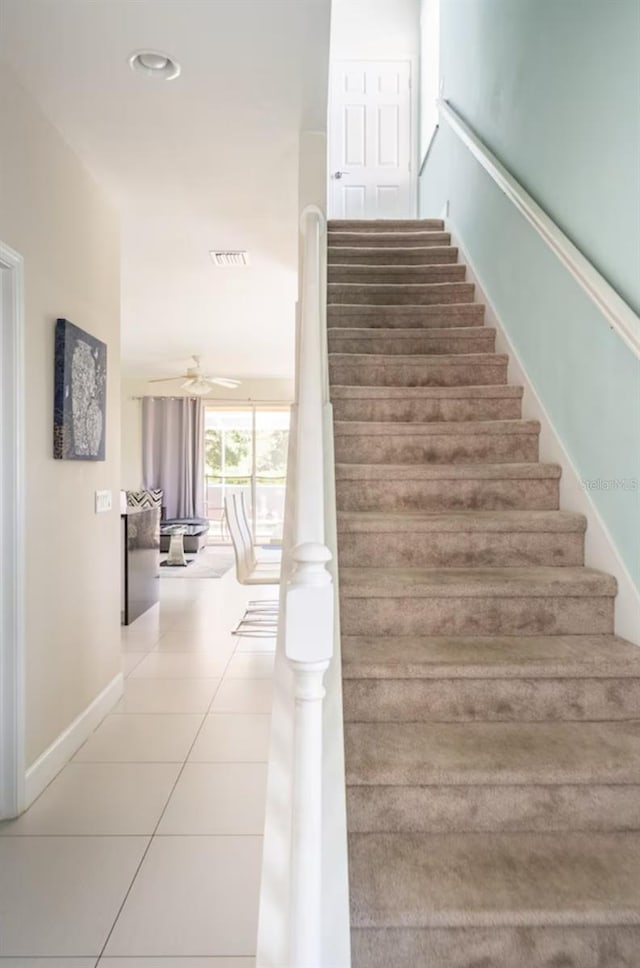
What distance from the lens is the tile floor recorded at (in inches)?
61.9

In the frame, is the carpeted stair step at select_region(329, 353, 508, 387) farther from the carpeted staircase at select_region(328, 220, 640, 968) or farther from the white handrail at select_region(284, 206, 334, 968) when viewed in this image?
the white handrail at select_region(284, 206, 334, 968)

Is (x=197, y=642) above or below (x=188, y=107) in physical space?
below

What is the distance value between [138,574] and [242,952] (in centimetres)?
370

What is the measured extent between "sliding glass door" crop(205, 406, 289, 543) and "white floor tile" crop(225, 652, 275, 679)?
18.8 feet

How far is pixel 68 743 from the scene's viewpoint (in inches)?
102

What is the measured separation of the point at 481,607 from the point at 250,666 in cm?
223

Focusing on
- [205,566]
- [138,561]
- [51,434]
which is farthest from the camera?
[205,566]

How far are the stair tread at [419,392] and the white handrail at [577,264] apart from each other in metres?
0.66

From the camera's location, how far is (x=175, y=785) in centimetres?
235

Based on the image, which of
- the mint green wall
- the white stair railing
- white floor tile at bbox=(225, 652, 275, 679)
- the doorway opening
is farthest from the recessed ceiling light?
white floor tile at bbox=(225, 652, 275, 679)

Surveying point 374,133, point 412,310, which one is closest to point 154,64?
point 412,310

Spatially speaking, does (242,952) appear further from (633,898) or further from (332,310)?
(332,310)

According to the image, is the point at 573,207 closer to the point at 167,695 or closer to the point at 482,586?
the point at 482,586


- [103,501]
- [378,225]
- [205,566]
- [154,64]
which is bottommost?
[205,566]
